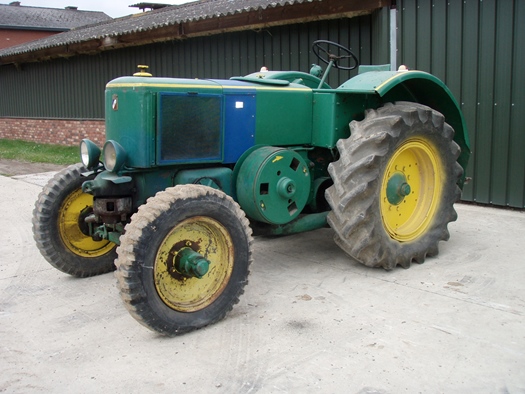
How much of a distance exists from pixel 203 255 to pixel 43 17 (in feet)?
134

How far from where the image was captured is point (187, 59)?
12.3 metres

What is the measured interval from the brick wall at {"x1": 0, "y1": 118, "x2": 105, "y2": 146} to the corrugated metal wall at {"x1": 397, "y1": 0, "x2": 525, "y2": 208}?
9.61 meters

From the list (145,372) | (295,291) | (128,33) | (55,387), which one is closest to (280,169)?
(295,291)

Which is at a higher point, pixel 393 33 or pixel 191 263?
pixel 393 33

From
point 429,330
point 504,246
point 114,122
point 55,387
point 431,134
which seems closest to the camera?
point 55,387

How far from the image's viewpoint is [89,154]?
443cm

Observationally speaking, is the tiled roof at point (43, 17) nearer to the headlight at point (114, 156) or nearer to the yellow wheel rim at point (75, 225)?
the yellow wheel rim at point (75, 225)

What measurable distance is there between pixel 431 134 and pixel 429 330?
76.6 inches

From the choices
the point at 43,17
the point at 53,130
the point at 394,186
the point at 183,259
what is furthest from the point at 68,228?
the point at 43,17

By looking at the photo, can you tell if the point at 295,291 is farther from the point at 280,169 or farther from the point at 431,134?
the point at 431,134

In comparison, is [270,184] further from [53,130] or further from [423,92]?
[53,130]

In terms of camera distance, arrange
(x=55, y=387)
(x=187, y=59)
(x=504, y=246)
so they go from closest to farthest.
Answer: (x=55, y=387), (x=504, y=246), (x=187, y=59)

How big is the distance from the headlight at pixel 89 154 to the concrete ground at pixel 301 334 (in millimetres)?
1001

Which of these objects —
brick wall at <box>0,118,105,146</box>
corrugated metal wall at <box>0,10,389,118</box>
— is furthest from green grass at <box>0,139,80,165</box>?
corrugated metal wall at <box>0,10,389,118</box>
